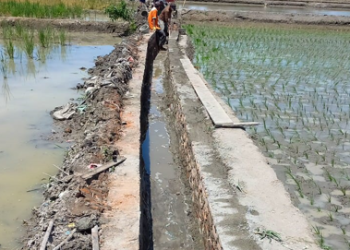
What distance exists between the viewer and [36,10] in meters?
11.6

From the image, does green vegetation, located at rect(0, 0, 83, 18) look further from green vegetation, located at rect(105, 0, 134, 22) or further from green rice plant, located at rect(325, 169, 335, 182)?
green rice plant, located at rect(325, 169, 335, 182)

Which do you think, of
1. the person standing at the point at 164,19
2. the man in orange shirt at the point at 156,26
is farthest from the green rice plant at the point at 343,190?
the person standing at the point at 164,19

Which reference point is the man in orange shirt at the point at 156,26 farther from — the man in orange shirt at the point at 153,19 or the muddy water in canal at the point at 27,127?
the muddy water in canal at the point at 27,127

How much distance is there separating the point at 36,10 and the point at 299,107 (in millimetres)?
9104

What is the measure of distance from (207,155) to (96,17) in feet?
36.6

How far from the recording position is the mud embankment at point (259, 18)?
15.1m

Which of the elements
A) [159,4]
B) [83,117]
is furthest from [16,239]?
[159,4]

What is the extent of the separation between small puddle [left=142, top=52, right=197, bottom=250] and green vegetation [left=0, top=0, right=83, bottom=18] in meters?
7.90

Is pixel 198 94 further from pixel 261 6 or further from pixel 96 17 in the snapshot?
pixel 261 6

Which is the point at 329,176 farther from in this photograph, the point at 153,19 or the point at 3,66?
the point at 153,19

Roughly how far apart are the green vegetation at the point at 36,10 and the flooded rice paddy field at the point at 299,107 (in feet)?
13.4

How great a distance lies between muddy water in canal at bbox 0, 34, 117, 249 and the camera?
2959 millimetres

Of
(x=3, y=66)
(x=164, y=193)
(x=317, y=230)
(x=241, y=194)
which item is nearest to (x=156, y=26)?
(x=3, y=66)

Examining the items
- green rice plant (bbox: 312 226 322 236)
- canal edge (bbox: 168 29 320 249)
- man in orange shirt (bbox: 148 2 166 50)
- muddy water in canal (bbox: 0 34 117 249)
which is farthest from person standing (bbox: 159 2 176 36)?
green rice plant (bbox: 312 226 322 236)
